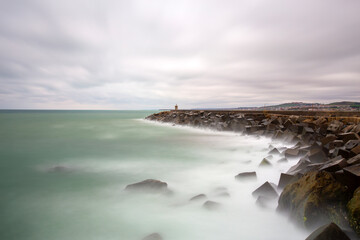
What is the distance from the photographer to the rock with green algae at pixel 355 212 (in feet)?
7.40

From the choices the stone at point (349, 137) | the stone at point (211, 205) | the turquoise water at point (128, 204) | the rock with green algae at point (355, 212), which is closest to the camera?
the rock with green algae at point (355, 212)

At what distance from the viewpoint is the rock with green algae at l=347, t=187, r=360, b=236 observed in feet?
7.40

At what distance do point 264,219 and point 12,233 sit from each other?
3875 mm

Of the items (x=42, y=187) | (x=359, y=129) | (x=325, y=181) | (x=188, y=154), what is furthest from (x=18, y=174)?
(x=359, y=129)

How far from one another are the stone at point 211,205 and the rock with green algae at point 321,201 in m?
1.26

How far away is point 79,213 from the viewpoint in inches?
145

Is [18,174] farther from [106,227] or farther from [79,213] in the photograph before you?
[106,227]

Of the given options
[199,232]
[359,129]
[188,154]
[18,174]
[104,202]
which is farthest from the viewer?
[188,154]

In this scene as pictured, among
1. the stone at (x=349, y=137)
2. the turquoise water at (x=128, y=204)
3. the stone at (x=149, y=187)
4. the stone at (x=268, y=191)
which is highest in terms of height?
the stone at (x=349, y=137)

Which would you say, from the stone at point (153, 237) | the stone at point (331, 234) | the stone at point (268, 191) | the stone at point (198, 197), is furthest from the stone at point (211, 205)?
the stone at point (331, 234)

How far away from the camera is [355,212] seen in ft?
7.52

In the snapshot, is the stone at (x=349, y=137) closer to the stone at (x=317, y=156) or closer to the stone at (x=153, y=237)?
the stone at (x=317, y=156)

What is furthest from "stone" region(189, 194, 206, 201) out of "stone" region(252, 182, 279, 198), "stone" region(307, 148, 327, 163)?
"stone" region(307, 148, 327, 163)

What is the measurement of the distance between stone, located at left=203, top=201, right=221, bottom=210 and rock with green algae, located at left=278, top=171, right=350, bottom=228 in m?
1.26
